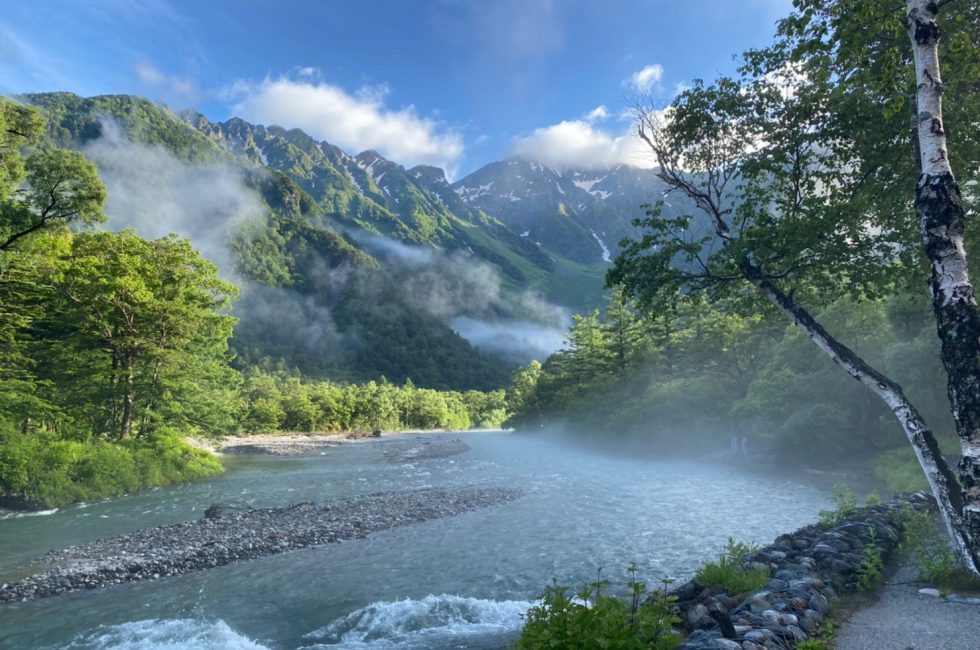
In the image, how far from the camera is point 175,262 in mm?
35875

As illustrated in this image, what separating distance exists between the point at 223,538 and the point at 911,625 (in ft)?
64.3

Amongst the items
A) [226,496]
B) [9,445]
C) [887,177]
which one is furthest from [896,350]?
[9,445]

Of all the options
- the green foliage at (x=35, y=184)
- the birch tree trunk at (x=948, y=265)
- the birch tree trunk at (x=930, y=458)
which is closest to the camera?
the birch tree trunk at (x=948, y=265)

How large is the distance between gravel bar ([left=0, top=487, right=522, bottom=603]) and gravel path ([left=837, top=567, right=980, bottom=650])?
16134 mm

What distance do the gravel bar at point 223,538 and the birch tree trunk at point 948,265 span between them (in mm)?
17956

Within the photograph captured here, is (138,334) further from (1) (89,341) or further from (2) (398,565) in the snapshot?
(2) (398,565)

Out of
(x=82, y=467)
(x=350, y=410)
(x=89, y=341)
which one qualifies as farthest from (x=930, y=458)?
(x=350, y=410)

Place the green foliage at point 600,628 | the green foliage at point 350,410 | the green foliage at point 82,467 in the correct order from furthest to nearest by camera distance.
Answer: the green foliage at point 350,410, the green foliage at point 82,467, the green foliage at point 600,628

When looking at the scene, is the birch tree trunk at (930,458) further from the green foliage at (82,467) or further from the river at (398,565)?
the green foliage at (82,467)

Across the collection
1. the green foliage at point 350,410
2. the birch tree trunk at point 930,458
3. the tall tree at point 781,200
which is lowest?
the green foliage at point 350,410

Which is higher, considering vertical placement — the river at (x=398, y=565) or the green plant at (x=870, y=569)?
the green plant at (x=870, y=569)

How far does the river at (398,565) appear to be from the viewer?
11.2 meters

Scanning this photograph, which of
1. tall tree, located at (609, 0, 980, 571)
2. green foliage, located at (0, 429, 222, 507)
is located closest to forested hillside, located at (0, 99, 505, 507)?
→ green foliage, located at (0, 429, 222, 507)

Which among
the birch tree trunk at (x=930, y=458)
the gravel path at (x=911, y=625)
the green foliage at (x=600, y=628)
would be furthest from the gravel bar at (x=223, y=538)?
the birch tree trunk at (x=930, y=458)
